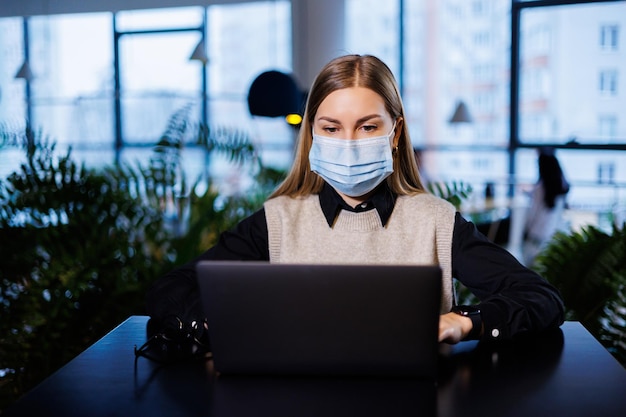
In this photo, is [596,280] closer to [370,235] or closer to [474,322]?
[370,235]

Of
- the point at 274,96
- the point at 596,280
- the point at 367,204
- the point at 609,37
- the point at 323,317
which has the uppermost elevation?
the point at 609,37

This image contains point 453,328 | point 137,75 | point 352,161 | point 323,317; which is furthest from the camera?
point 137,75

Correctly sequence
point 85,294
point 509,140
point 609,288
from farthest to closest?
point 509,140 → point 85,294 → point 609,288

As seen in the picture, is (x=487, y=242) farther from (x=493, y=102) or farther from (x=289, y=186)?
(x=493, y=102)

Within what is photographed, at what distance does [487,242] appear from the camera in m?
1.91

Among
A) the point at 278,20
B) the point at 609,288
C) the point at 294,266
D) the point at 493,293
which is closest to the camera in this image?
the point at 294,266

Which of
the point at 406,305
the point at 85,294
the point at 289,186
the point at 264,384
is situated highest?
the point at 289,186

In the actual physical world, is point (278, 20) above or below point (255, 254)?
above

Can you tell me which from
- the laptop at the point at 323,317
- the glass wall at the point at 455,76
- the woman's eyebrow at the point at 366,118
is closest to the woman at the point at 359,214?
the woman's eyebrow at the point at 366,118

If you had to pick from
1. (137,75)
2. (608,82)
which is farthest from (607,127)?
(137,75)

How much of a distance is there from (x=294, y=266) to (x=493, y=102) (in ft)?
24.2

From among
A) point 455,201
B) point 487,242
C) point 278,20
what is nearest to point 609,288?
point 455,201

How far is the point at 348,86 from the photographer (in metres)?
1.92

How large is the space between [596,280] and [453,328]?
1.67 meters
